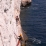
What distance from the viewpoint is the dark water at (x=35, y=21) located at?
1056 inches

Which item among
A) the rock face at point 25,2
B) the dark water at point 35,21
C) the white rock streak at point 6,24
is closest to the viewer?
the white rock streak at point 6,24

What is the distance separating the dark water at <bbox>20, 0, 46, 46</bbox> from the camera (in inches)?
1056

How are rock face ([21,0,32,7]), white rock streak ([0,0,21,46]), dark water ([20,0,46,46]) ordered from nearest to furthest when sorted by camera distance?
white rock streak ([0,0,21,46]), dark water ([20,0,46,46]), rock face ([21,0,32,7])

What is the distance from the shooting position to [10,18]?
12.1 metres

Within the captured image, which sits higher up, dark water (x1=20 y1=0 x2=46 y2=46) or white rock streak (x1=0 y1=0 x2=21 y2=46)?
white rock streak (x1=0 y1=0 x2=21 y2=46)

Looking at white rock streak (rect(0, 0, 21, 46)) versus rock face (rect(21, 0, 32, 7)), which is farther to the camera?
rock face (rect(21, 0, 32, 7))

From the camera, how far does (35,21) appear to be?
31.8m

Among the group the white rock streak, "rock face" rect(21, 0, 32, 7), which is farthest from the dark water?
the white rock streak

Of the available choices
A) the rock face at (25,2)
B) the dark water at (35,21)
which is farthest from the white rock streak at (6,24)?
the rock face at (25,2)

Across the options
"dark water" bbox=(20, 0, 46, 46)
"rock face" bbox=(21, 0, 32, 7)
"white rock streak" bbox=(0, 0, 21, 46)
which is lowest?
"dark water" bbox=(20, 0, 46, 46)

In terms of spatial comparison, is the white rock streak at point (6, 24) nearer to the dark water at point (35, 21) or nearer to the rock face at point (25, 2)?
the dark water at point (35, 21)

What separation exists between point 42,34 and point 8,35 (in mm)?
16662

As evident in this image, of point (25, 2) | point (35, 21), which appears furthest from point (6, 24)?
point (25, 2)

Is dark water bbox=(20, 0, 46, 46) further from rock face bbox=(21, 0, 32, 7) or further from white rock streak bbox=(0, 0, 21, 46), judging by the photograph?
white rock streak bbox=(0, 0, 21, 46)
